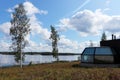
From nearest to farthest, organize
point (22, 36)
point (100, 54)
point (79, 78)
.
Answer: point (79, 78) < point (100, 54) < point (22, 36)

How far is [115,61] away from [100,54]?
196 cm

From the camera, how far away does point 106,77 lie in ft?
54.1

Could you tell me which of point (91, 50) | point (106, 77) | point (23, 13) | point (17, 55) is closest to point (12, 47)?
point (17, 55)

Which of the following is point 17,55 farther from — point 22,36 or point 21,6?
point 21,6

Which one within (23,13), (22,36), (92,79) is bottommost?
(92,79)

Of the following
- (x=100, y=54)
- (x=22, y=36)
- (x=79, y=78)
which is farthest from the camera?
(x=22, y=36)

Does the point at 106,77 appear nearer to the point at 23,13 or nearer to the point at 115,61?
the point at 115,61

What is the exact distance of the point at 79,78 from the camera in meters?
16.0

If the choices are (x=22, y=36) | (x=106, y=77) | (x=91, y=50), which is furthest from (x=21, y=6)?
(x=106, y=77)

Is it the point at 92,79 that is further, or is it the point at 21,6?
the point at 21,6

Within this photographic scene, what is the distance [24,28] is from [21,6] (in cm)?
476

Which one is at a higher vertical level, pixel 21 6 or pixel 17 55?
pixel 21 6

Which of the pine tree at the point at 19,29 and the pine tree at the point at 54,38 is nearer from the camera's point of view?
the pine tree at the point at 19,29

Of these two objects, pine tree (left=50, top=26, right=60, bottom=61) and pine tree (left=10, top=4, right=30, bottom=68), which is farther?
pine tree (left=50, top=26, right=60, bottom=61)
